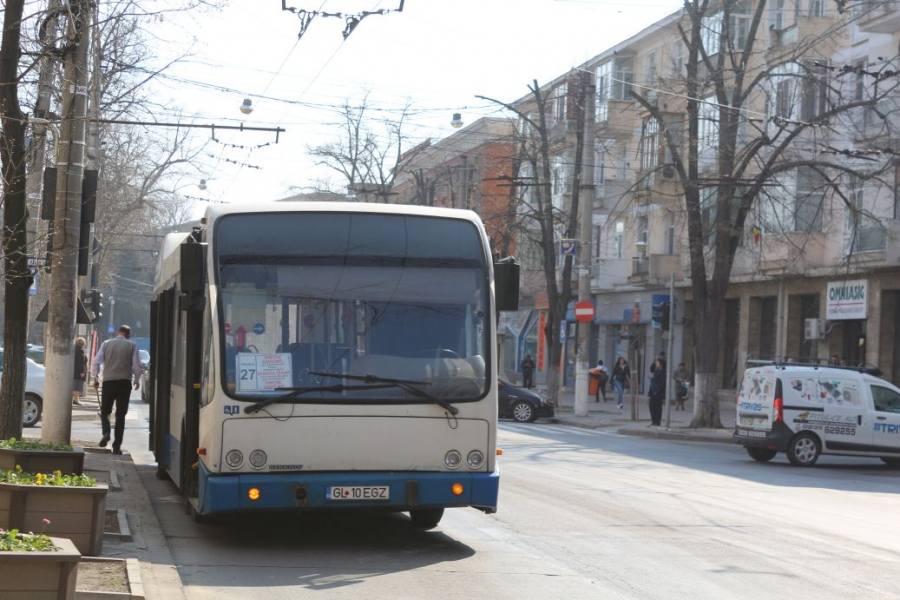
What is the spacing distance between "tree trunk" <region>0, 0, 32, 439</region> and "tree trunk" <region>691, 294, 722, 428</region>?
2106 centimetres

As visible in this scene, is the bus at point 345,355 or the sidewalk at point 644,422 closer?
the bus at point 345,355

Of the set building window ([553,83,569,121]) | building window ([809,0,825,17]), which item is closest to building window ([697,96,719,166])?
building window ([809,0,825,17])

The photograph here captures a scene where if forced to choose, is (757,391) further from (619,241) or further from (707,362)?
(619,241)

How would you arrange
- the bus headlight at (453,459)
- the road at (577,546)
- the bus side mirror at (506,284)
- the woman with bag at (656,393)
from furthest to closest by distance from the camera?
the woman with bag at (656,393) < the bus side mirror at (506,284) < the bus headlight at (453,459) < the road at (577,546)

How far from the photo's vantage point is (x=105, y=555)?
361 inches

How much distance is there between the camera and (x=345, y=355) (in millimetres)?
10117

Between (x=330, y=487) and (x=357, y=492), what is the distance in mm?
204

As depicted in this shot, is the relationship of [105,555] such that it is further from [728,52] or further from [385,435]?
[728,52]

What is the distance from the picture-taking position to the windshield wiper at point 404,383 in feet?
33.0

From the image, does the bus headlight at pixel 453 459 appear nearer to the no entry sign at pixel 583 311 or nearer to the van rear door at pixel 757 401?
the van rear door at pixel 757 401

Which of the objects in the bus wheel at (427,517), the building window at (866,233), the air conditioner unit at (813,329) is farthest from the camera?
the air conditioner unit at (813,329)

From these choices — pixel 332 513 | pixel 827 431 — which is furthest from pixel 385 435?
pixel 827 431

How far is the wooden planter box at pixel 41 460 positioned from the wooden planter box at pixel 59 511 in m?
1.87

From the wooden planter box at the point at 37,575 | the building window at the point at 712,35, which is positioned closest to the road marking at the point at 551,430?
the building window at the point at 712,35
